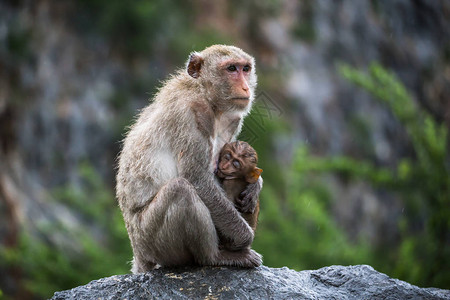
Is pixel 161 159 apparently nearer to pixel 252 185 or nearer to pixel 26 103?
pixel 252 185

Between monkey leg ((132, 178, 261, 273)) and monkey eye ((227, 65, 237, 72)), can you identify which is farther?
monkey eye ((227, 65, 237, 72))

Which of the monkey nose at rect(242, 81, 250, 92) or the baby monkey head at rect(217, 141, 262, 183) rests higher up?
the monkey nose at rect(242, 81, 250, 92)

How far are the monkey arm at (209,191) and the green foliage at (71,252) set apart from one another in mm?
5116

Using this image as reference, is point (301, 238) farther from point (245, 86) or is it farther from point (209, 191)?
point (209, 191)

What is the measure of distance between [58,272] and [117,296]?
6024 millimetres

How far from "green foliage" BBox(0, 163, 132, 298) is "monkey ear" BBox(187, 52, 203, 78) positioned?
4.96 m

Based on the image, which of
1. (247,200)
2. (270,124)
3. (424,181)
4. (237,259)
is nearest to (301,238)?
(270,124)

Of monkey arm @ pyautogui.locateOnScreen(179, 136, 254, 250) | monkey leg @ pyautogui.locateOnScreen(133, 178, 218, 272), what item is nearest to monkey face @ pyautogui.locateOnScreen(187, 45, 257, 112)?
monkey arm @ pyautogui.locateOnScreen(179, 136, 254, 250)

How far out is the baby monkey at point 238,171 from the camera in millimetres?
5719

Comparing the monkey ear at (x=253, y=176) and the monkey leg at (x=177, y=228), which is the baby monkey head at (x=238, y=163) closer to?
the monkey ear at (x=253, y=176)

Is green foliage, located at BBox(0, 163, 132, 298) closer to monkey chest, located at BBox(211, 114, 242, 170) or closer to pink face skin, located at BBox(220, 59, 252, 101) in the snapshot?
monkey chest, located at BBox(211, 114, 242, 170)

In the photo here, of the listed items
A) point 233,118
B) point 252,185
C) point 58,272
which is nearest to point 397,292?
point 252,185

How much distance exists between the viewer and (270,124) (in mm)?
11914

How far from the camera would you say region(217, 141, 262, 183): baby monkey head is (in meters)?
5.71
